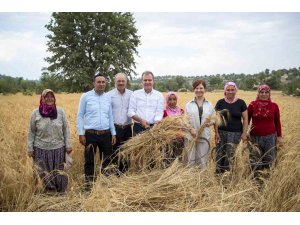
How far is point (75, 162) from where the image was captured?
4.68 m

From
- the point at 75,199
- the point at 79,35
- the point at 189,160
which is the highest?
the point at 79,35

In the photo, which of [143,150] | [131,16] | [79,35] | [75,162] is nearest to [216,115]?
[143,150]

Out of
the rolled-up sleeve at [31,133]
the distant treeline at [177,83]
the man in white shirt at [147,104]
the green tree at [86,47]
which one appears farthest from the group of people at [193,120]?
the green tree at [86,47]

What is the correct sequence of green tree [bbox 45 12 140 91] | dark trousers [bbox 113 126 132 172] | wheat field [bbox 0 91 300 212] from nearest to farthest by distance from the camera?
1. wheat field [bbox 0 91 300 212]
2. dark trousers [bbox 113 126 132 172]
3. green tree [bbox 45 12 140 91]

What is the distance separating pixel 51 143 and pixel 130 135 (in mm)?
1156

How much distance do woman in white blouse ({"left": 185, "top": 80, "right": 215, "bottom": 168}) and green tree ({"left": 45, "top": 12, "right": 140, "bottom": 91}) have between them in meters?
14.8

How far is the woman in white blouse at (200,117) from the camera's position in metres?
3.83

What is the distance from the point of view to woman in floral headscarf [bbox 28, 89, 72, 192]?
342cm

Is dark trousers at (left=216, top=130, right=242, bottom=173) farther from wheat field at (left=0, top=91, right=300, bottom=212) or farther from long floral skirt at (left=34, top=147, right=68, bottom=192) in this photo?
long floral skirt at (left=34, top=147, right=68, bottom=192)

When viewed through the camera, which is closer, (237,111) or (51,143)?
(51,143)

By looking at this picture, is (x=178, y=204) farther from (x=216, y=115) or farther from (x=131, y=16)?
(x=131, y=16)

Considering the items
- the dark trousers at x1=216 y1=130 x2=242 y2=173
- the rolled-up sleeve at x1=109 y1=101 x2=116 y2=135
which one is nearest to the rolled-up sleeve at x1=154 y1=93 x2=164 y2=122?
the rolled-up sleeve at x1=109 y1=101 x2=116 y2=135

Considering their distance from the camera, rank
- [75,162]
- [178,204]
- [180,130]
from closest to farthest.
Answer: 1. [178,204]
2. [180,130]
3. [75,162]

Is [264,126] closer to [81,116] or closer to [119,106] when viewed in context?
[119,106]
